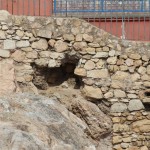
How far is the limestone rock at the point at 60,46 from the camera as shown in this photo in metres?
7.86

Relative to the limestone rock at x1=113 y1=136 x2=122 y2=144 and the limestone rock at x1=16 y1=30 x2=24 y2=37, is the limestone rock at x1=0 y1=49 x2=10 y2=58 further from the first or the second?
the limestone rock at x1=113 y1=136 x2=122 y2=144

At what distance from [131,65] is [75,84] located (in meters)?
1.17

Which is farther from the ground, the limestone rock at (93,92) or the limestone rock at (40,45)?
the limestone rock at (40,45)

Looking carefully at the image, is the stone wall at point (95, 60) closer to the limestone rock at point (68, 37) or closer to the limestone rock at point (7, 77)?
the limestone rock at point (68, 37)

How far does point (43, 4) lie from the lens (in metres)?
8.70

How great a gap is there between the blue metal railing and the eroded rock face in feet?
10.9

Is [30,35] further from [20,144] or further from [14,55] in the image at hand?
[20,144]

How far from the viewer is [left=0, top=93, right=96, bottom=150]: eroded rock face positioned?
4.70m

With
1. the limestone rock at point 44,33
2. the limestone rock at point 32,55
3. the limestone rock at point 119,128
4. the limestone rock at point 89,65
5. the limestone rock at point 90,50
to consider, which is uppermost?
the limestone rock at point 44,33

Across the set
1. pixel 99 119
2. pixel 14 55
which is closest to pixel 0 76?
pixel 14 55

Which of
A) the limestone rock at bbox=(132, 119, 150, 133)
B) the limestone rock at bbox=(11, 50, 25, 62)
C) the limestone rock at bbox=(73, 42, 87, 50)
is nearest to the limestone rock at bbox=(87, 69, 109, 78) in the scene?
the limestone rock at bbox=(73, 42, 87, 50)

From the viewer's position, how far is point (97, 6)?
9.26m

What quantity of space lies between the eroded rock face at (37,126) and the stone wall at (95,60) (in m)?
1.39

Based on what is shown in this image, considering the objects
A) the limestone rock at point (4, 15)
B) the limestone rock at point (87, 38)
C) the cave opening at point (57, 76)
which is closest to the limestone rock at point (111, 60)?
the limestone rock at point (87, 38)
